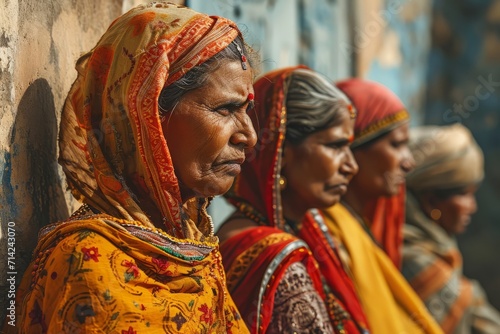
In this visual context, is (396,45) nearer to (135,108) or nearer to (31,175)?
(31,175)

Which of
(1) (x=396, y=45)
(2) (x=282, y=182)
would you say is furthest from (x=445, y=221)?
(2) (x=282, y=182)

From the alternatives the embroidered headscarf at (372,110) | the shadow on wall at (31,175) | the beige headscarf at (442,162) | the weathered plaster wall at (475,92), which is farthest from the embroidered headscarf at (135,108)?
the weathered plaster wall at (475,92)

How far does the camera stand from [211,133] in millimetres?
2047

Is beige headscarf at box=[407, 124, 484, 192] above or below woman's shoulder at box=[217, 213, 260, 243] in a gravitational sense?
below

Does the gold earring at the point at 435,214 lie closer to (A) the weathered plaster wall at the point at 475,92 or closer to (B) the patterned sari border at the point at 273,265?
(A) the weathered plaster wall at the point at 475,92

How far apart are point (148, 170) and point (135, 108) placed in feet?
0.45

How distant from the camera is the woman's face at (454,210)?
5.01 meters

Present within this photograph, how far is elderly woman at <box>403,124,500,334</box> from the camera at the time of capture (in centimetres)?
457

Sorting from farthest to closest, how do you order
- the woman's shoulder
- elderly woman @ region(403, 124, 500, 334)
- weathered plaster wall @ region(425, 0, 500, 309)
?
1. weathered plaster wall @ region(425, 0, 500, 309)
2. elderly woman @ region(403, 124, 500, 334)
3. the woman's shoulder

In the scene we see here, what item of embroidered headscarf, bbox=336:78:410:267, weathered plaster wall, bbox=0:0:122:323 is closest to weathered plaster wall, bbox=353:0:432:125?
embroidered headscarf, bbox=336:78:410:267

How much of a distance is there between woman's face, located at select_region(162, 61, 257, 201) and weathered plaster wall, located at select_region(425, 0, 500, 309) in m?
5.04

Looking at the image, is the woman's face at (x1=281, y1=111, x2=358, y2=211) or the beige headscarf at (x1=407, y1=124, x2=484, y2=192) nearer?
the woman's face at (x1=281, y1=111, x2=358, y2=211)

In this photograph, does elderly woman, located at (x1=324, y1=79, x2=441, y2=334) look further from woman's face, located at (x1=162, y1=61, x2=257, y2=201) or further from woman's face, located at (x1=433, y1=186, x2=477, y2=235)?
woman's face, located at (x1=162, y1=61, x2=257, y2=201)

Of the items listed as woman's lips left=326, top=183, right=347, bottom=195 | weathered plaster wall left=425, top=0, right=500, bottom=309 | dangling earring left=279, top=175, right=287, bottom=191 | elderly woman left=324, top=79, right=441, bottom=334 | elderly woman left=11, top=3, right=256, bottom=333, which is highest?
elderly woman left=11, top=3, right=256, bottom=333
